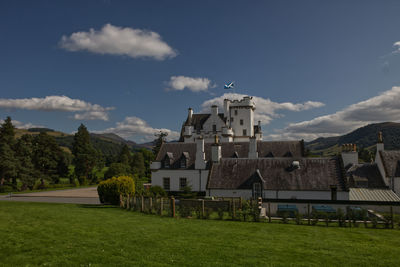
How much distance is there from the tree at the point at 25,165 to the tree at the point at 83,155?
12.6m

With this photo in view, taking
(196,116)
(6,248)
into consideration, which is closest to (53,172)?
(196,116)

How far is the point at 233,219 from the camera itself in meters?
20.3

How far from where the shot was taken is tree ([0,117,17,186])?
163 ft

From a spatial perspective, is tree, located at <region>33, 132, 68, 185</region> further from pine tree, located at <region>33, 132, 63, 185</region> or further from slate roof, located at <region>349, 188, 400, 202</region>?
slate roof, located at <region>349, 188, 400, 202</region>

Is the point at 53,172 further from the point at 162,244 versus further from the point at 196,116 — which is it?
the point at 162,244

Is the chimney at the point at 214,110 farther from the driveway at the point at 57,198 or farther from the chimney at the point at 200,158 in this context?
the driveway at the point at 57,198

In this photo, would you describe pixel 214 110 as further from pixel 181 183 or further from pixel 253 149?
pixel 181 183

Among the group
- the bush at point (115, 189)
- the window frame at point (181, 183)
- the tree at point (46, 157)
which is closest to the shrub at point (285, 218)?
the bush at point (115, 189)

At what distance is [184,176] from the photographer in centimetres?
4012

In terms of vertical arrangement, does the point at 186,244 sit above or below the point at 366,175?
below

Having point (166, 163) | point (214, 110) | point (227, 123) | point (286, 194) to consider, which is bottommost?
point (286, 194)

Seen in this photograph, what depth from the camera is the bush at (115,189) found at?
96.6 ft

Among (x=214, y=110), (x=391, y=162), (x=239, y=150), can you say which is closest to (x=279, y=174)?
(x=239, y=150)

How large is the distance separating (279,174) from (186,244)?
20.6 metres
